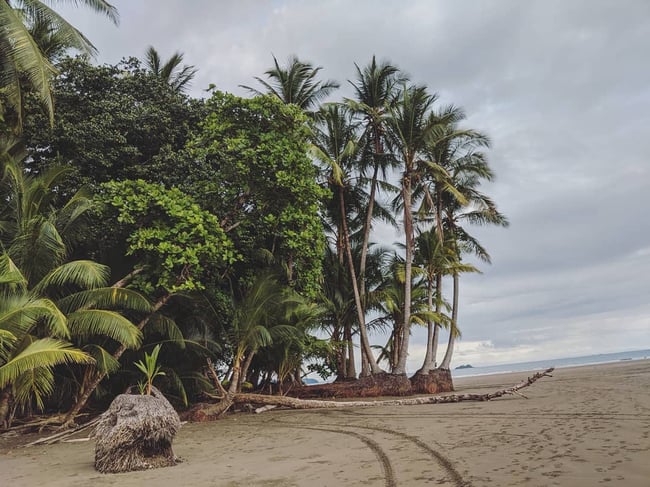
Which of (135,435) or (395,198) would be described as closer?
(135,435)

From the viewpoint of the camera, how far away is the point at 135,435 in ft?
20.2

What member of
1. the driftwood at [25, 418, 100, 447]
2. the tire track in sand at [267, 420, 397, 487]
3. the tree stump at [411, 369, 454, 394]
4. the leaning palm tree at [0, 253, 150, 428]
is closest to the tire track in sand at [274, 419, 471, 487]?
the tire track in sand at [267, 420, 397, 487]

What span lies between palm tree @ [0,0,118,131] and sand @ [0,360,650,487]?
7441mm

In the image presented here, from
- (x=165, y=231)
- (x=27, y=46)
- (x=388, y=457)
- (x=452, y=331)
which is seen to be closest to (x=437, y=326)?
(x=452, y=331)

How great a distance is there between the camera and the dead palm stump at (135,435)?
606 centimetres

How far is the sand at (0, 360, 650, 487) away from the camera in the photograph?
4711 mm

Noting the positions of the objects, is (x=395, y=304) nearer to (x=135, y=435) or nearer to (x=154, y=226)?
(x=154, y=226)

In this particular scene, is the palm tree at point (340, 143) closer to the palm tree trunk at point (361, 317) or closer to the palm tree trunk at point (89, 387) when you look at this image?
the palm tree trunk at point (361, 317)

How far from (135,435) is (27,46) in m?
8.70

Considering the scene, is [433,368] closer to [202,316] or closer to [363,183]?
[363,183]

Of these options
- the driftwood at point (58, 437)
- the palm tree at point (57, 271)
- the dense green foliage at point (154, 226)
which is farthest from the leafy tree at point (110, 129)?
the driftwood at point (58, 437)

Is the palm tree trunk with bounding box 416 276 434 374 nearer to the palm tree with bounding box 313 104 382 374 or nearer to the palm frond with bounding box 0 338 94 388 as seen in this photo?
the palm tree with bounding box 313 104 382 374

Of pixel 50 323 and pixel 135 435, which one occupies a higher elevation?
pixel 50 323

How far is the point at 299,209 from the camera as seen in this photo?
42.6 feet
